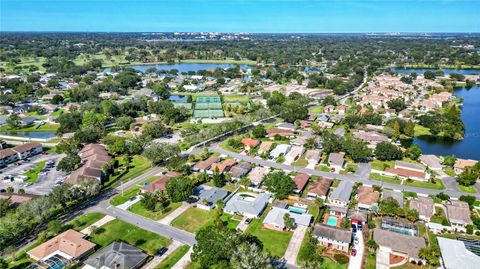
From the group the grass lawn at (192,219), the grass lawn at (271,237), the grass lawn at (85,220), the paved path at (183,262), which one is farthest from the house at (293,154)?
the grass lawn at (85,220)

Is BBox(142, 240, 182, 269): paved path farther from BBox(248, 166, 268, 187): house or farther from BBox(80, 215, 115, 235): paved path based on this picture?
BBox(248, 166, 268, 187): house

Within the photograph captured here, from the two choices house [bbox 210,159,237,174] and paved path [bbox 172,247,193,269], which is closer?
paved path [bbox 172,247,193,269]

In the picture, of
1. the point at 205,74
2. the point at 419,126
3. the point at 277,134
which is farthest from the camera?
the point at 205,74

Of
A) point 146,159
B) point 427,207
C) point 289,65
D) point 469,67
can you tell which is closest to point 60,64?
point 289,65

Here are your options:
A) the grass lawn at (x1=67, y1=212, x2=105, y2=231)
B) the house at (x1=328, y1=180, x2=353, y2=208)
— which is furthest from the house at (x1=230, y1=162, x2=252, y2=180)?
the grass lawn at (x1=67, y1=212, x2=105, y2=231)

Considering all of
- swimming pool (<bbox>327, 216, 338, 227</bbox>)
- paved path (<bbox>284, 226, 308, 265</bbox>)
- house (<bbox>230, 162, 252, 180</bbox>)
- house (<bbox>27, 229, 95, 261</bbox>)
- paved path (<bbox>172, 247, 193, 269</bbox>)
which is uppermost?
house (<bbox>230, 162, 252, 180</bbox>)

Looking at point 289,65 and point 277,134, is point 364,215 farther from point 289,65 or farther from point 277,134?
point 289,65

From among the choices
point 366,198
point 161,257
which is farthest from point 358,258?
point 161,257

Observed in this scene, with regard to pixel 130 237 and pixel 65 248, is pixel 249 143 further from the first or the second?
pixel 65 248
